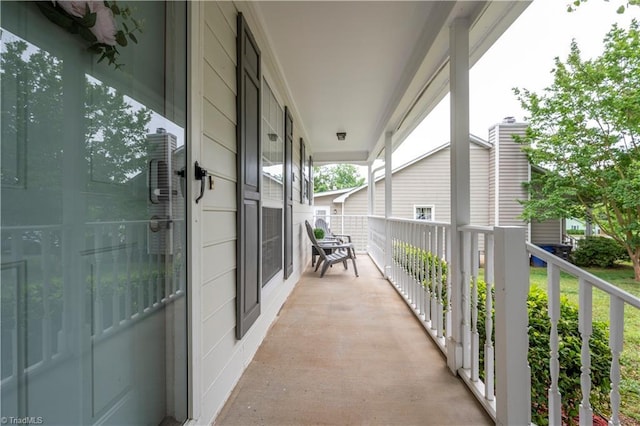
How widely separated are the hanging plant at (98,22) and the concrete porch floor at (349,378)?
5.67ft

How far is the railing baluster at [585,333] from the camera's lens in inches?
40.9

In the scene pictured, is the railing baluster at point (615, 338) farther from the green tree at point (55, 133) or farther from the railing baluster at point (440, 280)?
the green tree at point (55, 133)

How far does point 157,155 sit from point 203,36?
2.33 ft

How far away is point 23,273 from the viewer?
676mm

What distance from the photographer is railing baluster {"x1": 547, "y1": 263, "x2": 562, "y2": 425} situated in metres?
1.19

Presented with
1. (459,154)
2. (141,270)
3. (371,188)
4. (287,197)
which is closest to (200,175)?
(141,270)

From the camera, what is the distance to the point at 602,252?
1.34m

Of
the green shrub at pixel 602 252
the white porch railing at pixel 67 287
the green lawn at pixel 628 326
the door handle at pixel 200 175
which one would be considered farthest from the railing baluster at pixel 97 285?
the green shrub at pixel 602 252

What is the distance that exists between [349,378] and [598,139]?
1.92 metres

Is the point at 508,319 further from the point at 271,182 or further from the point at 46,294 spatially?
the point at 271,182

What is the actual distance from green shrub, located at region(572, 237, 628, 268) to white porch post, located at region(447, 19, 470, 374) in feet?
2.02

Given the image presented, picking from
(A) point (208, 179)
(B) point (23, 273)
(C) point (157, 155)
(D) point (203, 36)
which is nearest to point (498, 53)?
(D) point (203, 36)

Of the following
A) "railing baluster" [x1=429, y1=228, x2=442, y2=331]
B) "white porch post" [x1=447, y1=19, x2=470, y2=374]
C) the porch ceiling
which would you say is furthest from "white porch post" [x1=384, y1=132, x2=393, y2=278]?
"white porch post" [x1=447, y1=19, x2=470, y2=374]

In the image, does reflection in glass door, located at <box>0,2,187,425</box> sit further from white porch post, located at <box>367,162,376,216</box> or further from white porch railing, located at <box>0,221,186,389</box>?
white porch post, located at <box>367,162,376,216</box>
